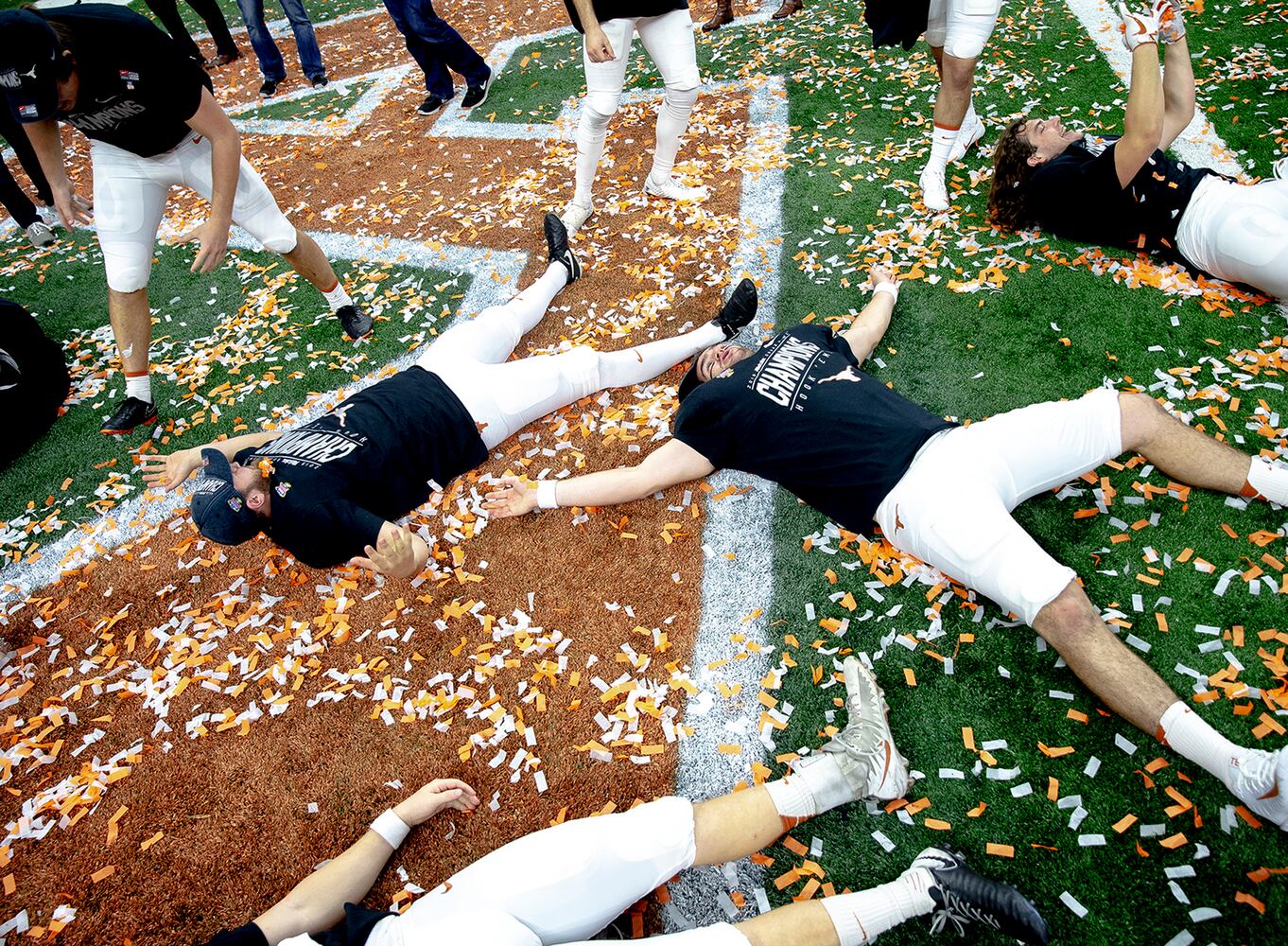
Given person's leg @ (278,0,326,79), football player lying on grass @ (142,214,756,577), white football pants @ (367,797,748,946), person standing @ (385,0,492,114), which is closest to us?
white football pants @ (367,797,748,946)

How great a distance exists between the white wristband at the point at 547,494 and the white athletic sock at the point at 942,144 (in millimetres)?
4339

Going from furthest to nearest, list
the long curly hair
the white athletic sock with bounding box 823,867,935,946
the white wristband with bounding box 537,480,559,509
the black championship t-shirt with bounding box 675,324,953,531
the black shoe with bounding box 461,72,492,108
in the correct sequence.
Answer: the black shoe with bounding box 461,72,492,108 < the long curly hair < the white wristband with bounding box 537,480,559,509 < the black championship t-shirt with bounding box 675,324,953,531 < the white athletic sock with bounding box 823,867,935,946

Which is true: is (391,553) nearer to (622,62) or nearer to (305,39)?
(622,62)

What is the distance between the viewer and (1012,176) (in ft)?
16.5

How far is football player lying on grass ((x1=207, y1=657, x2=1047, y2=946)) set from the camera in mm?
A: 2312

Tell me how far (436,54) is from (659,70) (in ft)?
14.1

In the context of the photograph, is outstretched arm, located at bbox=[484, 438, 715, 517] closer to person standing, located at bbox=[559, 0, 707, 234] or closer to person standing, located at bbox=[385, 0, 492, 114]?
person standing, located at bbox=[559, 0, 707, 234]

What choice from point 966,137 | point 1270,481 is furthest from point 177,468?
point 966,137

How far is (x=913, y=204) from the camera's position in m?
5.75

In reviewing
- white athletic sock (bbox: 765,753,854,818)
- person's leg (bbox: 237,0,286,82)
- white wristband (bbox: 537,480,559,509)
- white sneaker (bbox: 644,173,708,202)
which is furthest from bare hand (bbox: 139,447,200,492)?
person's leg (bbox: 237,0,286,82)

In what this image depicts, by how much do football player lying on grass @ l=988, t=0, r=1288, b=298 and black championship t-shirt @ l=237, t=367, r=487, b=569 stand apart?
4358 mm

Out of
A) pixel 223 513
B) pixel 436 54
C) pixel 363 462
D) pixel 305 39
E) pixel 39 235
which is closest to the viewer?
pixel 223 513

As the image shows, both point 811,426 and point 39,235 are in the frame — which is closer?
point 811,426

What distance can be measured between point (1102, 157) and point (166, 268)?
326 inches
